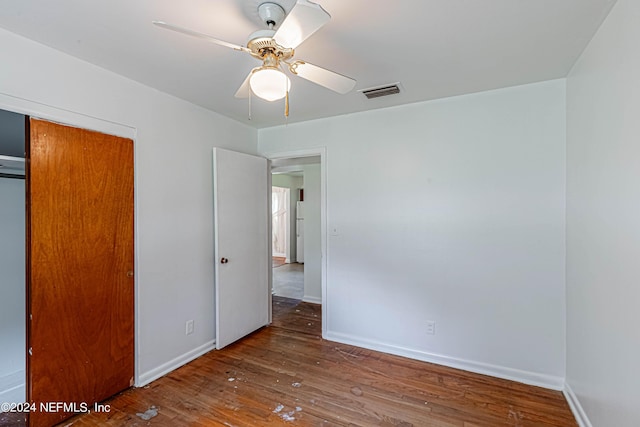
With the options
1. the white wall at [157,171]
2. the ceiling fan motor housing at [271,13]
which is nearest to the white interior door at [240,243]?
the white wall at [157,171]

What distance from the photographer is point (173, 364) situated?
258 centimetres

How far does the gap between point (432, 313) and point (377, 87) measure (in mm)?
2050

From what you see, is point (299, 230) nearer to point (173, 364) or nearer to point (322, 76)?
point (173, 364)

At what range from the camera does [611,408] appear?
1.50 m

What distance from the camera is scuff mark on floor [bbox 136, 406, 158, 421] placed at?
1.96m

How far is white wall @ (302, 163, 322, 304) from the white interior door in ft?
3.59

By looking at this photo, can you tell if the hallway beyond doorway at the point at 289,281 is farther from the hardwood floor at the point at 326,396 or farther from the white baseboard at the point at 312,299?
the hardwood floor at the point at 326,396

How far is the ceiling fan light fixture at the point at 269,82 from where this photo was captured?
52.7 inches

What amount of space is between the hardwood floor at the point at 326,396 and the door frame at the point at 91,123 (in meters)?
0.42

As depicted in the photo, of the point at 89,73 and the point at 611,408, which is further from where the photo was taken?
the point at 89,73

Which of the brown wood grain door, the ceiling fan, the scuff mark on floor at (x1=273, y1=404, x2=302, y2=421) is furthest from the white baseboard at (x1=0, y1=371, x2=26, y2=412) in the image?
the ceiling fan

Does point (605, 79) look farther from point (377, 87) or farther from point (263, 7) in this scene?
point (263, 7)

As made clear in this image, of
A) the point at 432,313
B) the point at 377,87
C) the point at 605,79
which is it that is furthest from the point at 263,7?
the point at 432,313

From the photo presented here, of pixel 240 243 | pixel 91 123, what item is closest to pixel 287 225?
pixel 240 243
